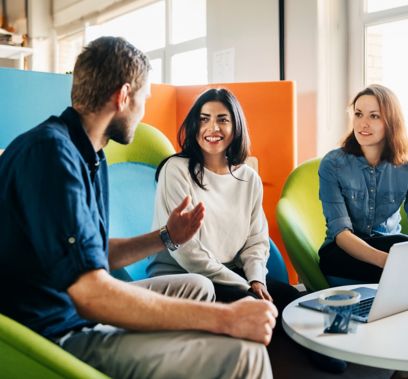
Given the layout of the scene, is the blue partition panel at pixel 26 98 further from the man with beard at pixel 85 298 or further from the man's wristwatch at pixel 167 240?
the man with beard at pixel 85 298

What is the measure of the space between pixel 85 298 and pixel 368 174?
178 cm

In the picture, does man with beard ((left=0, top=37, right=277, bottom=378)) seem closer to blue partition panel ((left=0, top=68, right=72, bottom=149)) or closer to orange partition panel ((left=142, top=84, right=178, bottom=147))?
blue partition panel ((left=0, top=68, right=72, bottom=149))

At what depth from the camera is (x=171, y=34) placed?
17.8 feet

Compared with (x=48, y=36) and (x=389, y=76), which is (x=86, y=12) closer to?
(x=48, y=36)

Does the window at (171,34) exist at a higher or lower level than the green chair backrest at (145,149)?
higher

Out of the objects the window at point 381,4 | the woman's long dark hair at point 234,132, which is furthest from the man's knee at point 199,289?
the window at point 381,4

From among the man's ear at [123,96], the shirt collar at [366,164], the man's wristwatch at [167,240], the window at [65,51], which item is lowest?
the man's wristwatch at [167,240]

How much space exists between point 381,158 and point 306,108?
884mm

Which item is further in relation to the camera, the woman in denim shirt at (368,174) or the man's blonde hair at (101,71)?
the woman in denim shirt at (368,174)

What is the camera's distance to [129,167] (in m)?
2.70

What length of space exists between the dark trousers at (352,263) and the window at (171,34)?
284 centimetres

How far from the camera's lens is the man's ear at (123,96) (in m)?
1.33

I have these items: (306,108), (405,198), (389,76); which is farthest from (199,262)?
(389,76)

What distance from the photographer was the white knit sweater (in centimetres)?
210
